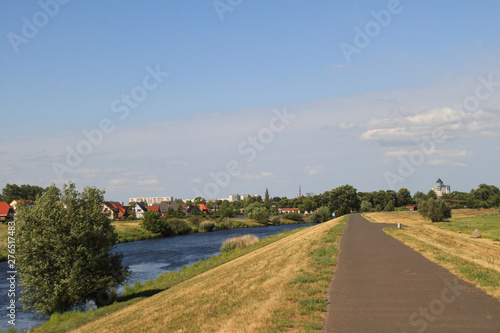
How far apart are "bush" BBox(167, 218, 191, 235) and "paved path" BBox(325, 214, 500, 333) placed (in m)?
72.7

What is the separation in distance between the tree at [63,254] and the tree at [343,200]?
111 meters

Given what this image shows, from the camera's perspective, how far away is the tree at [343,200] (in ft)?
428

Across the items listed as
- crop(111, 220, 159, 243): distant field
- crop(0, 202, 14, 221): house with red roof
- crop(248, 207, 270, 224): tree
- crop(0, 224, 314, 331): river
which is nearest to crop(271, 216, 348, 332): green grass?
crop(0, 224, 314, 331): river

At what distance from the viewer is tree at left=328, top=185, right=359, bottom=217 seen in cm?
13038

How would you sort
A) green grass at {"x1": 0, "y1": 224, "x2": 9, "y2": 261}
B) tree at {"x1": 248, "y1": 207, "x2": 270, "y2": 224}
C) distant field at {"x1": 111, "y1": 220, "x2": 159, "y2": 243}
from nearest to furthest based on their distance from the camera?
green grass at {"x1": 0, "y1": 224, "x2": 9, "y2": 261} < distant field at {"x1": 111, "y1": 220, "x2": 159, "y2": 243} < tree at {"x1": 248, "y1": 207, "x2": 270, "y2": 224}

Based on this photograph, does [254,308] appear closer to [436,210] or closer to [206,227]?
[436,210]

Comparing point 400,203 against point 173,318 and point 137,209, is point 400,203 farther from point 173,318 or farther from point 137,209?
point 173,318

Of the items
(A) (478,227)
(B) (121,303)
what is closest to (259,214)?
(A) (478,227)

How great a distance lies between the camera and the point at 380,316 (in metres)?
9.02

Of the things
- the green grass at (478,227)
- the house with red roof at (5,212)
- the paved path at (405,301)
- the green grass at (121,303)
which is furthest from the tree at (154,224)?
the paved path at (405,301)

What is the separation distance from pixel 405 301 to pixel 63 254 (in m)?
19.3

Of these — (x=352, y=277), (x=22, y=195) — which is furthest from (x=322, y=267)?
(x=22, y=195)

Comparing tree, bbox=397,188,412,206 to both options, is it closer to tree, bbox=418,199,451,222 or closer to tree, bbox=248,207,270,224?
tree, bbox=248,207,270,224

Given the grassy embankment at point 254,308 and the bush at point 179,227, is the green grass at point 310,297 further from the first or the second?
the bush at point 179,227
